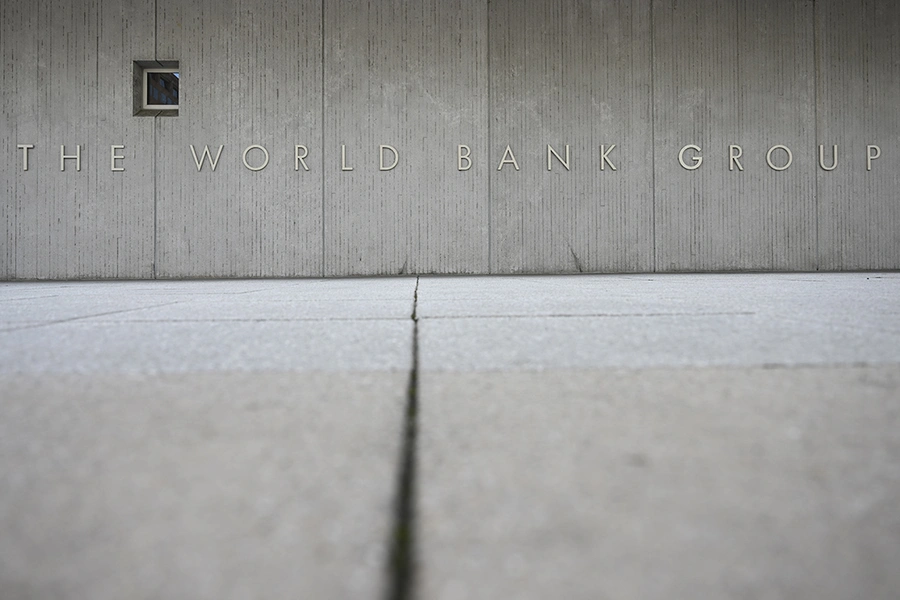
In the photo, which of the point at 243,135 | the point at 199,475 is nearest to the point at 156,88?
the point at 243,135

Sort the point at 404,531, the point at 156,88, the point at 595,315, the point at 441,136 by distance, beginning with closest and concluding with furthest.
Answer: the point at 404,531, the point at 595,315, the point at 441,136, the point at 156,88

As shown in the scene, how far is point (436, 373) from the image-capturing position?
1.83ft

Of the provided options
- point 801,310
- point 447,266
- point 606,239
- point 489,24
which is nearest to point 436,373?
point 801,310

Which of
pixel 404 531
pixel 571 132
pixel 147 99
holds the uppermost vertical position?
pixel 147 99

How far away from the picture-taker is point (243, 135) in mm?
4711

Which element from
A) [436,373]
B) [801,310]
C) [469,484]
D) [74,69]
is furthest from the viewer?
[74,69]

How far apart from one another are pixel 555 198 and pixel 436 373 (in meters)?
4.47

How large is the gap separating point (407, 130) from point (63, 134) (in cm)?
295

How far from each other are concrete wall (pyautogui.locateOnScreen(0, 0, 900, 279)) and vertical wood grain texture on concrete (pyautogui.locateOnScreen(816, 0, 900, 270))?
0.8 inches

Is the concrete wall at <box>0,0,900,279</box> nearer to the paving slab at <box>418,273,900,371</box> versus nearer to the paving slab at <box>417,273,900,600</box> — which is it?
the paving slab at <box>418,273,900,371</box>

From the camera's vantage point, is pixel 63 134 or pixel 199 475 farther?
pixel 63 134

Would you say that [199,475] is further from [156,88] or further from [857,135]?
[857,135]

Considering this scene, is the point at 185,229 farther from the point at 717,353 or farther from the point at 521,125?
the point at 717,353

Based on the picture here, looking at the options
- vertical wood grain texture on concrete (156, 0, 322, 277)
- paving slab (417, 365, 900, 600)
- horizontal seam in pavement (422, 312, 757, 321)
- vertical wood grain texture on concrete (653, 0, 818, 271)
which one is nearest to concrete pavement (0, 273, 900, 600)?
paving slab (417, 365, 900, 600)
